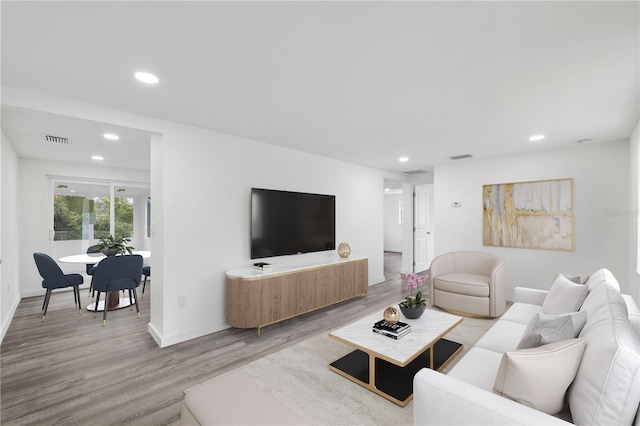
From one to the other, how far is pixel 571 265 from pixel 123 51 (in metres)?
5.77

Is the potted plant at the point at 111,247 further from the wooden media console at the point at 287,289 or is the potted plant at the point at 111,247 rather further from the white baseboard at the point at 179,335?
the wooden media console at the point at 287,289

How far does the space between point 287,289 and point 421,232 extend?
4.67 m

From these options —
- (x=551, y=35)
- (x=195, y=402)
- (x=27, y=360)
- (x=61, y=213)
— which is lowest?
(x=27, y=360)

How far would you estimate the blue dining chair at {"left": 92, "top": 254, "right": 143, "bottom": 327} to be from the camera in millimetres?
3719

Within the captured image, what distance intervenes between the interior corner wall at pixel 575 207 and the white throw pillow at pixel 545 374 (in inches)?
150

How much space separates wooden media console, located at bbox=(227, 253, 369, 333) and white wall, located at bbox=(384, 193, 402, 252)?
7.16 metres

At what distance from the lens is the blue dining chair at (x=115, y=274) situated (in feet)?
12.2

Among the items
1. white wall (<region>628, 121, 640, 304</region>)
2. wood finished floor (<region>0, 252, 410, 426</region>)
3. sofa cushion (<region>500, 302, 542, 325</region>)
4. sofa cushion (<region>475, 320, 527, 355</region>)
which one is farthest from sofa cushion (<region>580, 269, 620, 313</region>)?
wood finished floor (<region>0, 252, 410, 426</region>)

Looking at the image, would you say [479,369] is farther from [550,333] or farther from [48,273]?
[48,273]

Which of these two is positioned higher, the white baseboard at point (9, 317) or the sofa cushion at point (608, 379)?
the sofa cushion at point (608, 379)

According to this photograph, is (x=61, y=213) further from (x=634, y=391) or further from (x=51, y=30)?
(x=634, y=391)

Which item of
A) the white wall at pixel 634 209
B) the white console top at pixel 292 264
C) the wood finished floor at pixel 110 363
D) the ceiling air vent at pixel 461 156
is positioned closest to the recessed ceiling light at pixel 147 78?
the white console top at pixel 292 264

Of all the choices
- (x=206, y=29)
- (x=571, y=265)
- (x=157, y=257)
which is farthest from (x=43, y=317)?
(x=571, y=265)

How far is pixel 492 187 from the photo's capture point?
4926 millimetres
